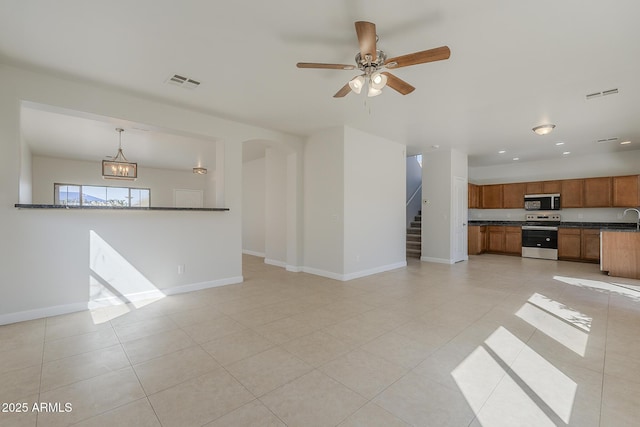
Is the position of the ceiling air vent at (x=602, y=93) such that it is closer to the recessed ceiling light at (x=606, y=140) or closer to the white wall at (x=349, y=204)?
the recessed ceiling light at (x=606, y=140)

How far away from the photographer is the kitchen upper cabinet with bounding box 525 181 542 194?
8.00 metres

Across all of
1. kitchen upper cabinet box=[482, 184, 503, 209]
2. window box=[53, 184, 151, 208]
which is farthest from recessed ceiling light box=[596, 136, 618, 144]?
window box=[53, 184, 151, 208]

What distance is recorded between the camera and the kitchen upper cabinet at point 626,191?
6.56m

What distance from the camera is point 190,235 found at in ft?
14.4

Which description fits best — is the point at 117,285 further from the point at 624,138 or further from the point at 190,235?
the point at 624,138

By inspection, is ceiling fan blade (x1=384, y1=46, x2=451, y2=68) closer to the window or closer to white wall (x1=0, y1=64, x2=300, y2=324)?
white wall (x1=0, y1=64, x2=300, y2=324)

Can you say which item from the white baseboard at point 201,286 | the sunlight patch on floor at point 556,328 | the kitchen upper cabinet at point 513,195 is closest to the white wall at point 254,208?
the white baseboard at point 201,286

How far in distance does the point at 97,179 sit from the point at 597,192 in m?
13.5

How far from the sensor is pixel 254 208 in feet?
26.1

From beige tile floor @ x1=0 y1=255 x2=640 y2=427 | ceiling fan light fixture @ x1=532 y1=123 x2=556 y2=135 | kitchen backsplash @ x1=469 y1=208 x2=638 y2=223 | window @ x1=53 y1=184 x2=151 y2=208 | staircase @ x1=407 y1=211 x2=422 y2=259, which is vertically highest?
ceiling fan light fixture @ x1=532 y1=123 x2=556 y2=135

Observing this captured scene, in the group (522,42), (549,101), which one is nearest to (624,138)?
(549,101)

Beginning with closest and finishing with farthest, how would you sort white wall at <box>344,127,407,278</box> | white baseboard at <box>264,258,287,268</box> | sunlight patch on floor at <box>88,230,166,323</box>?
sunlight patch on floor at <box>88,230,166,323</box>, white wall at <box>344,127,407,278</box>, white baseboard at <box>264,258,287,268</box>

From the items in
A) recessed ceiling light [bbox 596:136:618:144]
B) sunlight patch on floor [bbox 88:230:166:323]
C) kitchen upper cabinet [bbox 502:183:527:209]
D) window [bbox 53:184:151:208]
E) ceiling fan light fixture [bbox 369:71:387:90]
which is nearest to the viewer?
ceiling fan light fixture [bbox 369:71:387:90]

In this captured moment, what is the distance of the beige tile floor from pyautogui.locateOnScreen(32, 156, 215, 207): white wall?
255 inches
